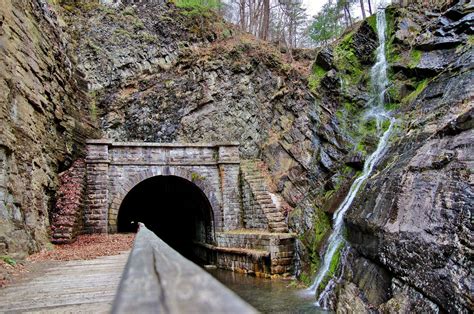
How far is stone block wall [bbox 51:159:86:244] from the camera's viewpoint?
1096 centimetres

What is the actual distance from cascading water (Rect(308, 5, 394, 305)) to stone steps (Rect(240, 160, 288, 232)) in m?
4.01

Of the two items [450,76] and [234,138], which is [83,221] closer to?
[234,138]

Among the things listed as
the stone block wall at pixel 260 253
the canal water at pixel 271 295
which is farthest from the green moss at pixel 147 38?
the canal water at pixel 271 295

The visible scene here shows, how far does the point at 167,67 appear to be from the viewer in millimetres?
21062

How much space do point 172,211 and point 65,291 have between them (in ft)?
70.3

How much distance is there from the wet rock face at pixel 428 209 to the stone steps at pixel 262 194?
5166 millimetres

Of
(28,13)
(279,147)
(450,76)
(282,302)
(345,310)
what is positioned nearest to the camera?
(345,310)

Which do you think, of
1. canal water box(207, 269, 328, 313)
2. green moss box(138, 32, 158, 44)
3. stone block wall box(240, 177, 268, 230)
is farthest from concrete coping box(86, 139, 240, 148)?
green moss box(138, 32, 158, 44)

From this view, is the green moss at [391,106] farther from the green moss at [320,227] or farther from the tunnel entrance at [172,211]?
the tunnel entrance at [172,211]

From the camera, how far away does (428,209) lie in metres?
6.59

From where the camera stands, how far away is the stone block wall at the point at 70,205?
10961 millimetres

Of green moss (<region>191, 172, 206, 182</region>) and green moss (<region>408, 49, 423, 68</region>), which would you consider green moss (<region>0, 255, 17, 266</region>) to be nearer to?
green moss (<region>191, 172, 206, 182</region>)

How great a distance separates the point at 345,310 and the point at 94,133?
1453cm

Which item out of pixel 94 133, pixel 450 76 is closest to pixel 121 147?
pixel 94 133
